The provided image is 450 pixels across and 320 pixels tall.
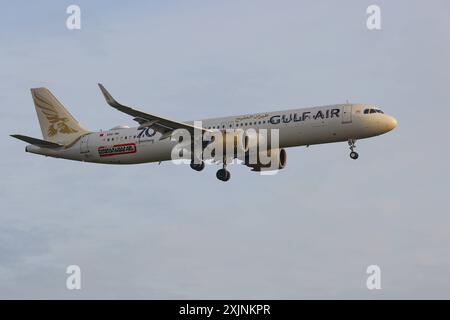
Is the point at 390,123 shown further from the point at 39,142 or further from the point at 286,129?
the point at 39,142

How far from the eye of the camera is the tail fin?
78312 mm

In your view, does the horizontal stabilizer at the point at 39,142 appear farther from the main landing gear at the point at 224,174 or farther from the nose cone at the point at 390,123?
the nose cone at the point at 390,123

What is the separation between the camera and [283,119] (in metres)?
67.8

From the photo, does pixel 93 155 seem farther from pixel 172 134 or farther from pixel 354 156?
pixel 354 156

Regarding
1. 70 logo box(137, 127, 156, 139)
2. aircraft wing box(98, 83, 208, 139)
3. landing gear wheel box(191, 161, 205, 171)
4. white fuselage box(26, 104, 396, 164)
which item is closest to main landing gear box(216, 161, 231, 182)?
landing gear wheel box(191, 161, 205, 171)

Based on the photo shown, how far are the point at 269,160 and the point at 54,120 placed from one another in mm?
18229

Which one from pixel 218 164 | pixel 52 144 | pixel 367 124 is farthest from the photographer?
pixel 52 144

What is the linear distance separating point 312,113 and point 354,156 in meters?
4.05

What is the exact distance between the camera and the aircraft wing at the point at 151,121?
6222 cm

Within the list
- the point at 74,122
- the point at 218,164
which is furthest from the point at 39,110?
the point at 218,164

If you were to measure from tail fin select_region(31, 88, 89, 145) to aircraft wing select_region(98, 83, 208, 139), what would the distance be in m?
10.4

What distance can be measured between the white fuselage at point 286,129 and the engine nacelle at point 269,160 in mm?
4873

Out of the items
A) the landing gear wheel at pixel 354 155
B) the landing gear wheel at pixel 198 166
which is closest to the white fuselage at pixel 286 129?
the landing gear wheel at pixel 354 155

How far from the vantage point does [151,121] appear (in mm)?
67438
